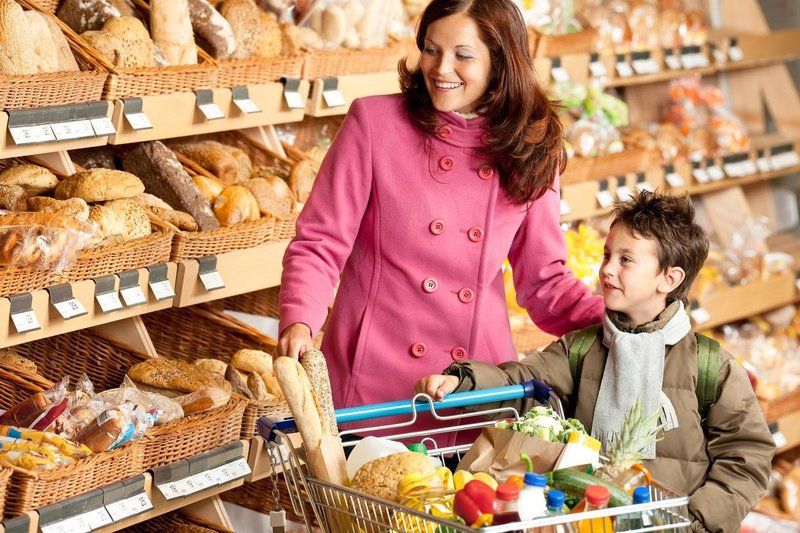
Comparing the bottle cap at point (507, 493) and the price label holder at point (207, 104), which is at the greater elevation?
the price label holder at point (207, 104)

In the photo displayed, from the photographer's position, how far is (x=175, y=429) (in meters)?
2.48

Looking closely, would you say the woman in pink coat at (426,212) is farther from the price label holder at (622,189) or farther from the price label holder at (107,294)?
the price label holder at (622,189)

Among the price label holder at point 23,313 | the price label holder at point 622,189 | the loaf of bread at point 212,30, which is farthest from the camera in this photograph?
the price label holder at point 622,189

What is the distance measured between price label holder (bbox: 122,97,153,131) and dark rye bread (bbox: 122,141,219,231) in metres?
0.25

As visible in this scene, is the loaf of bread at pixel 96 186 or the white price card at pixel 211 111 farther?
the white price card at pixel 211 111

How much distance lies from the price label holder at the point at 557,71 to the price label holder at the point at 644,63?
50 cm

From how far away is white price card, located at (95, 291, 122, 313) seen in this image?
2.51 metres

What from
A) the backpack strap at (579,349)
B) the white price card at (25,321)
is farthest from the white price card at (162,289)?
the backpack strap at (579,349)

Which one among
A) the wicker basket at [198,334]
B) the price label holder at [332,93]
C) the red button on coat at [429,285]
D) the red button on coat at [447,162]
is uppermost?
the red button on coat at [447,162]

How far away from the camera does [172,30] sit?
115 inches

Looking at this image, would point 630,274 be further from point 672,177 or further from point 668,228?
point 672,177

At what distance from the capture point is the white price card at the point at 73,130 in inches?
97.0

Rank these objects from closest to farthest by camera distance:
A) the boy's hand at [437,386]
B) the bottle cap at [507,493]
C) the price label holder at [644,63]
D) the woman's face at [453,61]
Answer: the bottle cap at [507,493] < the boy's hand at [437,386] < the woman's face at [453,61] < the price label holder at [644,63]

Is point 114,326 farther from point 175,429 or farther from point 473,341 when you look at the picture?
point 473,341
